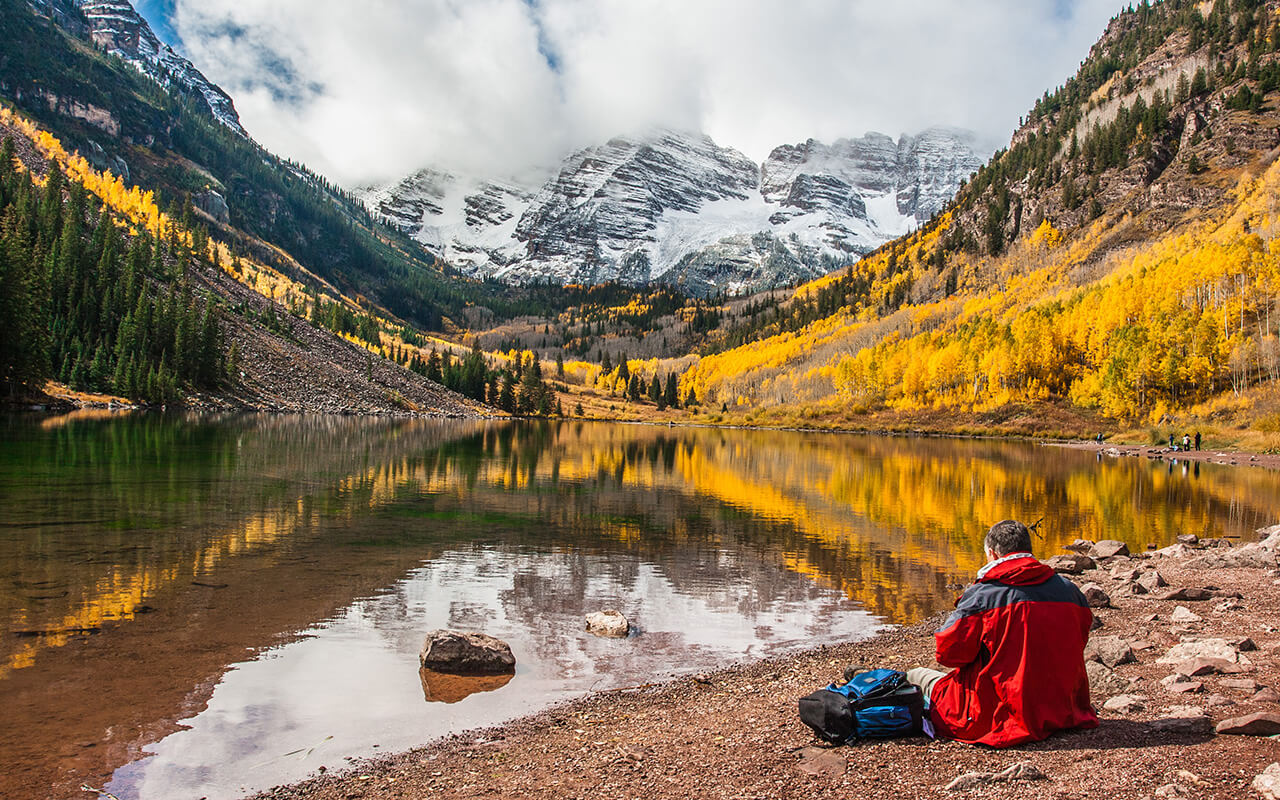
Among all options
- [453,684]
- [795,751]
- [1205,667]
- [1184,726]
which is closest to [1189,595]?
[1205,667]

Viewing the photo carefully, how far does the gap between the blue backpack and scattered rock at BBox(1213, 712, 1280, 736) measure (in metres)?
2.87

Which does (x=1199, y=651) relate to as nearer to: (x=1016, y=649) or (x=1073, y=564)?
(x=1016, y=649)

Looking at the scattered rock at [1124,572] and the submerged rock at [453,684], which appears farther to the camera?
the scattered rock at [1124,572]

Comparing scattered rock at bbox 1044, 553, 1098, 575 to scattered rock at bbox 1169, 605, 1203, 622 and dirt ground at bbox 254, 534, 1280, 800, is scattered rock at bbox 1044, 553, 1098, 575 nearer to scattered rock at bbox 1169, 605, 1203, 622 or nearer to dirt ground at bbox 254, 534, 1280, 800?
scattered rock at bbox 1169, 605, 1203, 622

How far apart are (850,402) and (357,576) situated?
5447 inches

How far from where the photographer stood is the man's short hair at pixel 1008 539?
7488 millimetres

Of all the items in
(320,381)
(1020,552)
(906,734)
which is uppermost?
(320,381)

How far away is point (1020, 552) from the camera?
24.6 ft

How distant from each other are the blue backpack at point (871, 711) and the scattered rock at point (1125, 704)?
7.93ft

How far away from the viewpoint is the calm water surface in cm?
970

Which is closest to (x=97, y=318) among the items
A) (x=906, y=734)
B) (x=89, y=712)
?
(x=89, y=712)

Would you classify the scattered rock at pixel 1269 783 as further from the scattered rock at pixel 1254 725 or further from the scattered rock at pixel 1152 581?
the scattered rock at pixel 1152 581

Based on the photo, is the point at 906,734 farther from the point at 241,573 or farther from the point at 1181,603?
the point at 241,573

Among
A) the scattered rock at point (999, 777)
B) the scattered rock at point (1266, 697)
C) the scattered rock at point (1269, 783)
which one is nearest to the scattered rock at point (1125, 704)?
the scattered rock at point (1266, 697)
